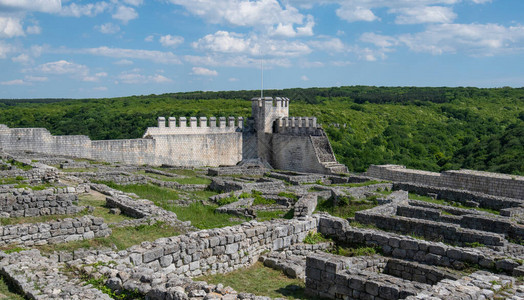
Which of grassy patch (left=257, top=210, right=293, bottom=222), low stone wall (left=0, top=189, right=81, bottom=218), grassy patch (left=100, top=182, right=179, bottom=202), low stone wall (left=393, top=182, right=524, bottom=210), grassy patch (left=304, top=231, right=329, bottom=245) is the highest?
low stone wall (left=0, top=189, right=81, bottom=218)

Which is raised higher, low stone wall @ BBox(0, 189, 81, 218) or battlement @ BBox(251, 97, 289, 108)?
battlement @ BBox(251, 97, 289, 108)

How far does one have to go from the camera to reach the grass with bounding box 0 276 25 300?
6.07m

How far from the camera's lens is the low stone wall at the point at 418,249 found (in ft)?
25.8

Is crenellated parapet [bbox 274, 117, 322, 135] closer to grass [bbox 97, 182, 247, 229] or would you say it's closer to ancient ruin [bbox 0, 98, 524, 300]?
ancient ruin [bbox 0, 98, 524, 300]

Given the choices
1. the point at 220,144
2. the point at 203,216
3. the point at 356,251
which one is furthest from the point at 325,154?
the point at 356,251

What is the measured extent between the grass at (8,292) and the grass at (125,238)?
1877 millimetres

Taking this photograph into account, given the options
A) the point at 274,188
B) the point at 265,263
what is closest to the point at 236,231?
the point at 265,263

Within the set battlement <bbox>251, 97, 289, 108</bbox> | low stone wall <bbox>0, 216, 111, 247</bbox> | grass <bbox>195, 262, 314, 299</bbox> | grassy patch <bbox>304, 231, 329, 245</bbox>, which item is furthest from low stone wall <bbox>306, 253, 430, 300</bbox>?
battlement <bbox>251, 97, 289, 108</bbox>

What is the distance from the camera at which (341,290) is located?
23.1 feet

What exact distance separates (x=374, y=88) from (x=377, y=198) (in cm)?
10525

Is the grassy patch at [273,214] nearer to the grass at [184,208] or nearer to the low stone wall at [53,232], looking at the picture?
the grass at [184,208]

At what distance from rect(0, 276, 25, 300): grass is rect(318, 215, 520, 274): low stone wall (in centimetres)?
583

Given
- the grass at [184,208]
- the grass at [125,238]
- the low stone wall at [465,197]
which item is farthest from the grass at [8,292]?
the low stone wall at [465,197]

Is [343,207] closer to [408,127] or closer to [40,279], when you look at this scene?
[40,279]
